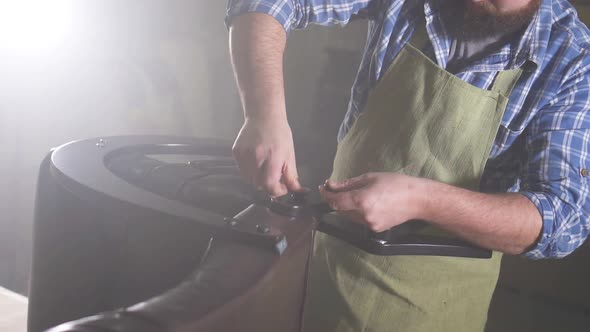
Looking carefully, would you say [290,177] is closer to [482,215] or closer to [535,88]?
[482,215]

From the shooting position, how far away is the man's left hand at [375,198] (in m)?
0.73

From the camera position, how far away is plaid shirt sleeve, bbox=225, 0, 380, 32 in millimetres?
916

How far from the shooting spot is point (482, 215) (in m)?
0.82

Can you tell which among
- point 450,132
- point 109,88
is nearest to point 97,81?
point 109,88

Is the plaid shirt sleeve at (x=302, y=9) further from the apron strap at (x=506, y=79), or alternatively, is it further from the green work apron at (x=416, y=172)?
the apron strap at (x=506, y=79)

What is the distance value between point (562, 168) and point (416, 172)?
232 mm

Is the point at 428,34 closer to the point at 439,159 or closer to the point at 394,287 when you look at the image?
the point at 439,159

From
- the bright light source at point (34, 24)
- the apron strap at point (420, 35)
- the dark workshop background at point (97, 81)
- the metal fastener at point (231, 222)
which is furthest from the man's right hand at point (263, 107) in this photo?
the bright light source at point (34, 24)

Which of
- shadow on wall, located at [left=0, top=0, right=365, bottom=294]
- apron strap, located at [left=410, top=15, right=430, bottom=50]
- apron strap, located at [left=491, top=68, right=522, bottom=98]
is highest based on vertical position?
apron strap, located at [left=410, top=15, right=430, bottom=50]

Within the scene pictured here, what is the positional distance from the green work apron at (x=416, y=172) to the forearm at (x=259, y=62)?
0.22 meters

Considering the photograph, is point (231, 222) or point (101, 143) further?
point (101, 143)

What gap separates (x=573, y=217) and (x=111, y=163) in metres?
0.75

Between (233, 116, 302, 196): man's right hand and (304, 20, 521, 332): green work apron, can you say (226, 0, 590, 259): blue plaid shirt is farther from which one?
(233, 116, 302, 196): man's right hand

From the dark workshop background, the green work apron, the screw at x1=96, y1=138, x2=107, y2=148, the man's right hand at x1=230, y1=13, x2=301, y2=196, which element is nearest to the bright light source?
the dark workshop background
